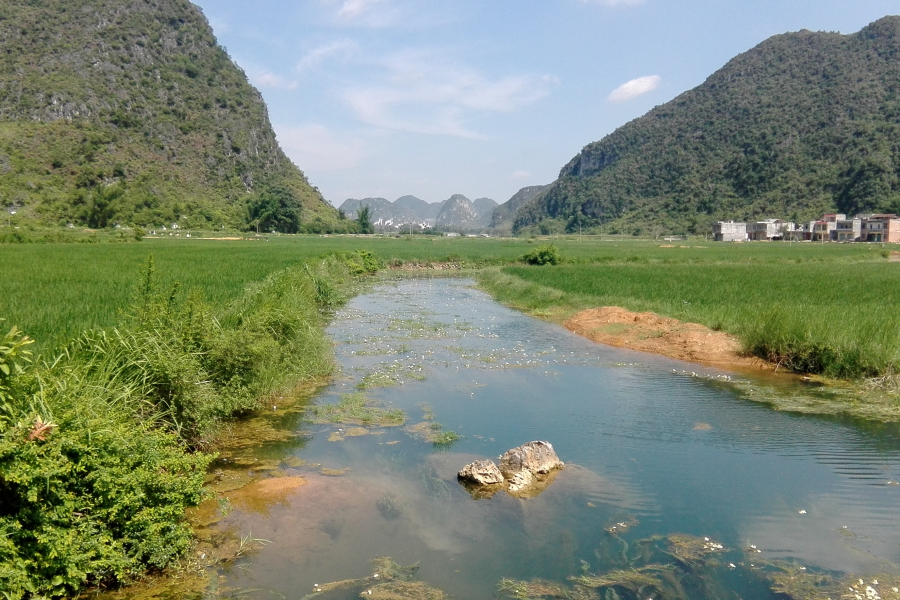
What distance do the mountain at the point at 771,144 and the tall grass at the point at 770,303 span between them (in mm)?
70995

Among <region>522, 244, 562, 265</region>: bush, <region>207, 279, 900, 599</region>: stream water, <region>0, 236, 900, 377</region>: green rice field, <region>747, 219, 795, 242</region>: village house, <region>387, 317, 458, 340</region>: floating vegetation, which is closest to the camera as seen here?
<region>207, 279, 900, 599</region>: stream water

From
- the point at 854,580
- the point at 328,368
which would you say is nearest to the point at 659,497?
the point at 854,580

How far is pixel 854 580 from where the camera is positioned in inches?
196

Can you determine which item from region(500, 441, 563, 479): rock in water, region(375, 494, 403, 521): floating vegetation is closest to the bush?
region(500, 441, 563, 479): rock in water

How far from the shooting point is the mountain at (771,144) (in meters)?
85.4

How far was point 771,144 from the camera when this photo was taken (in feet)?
311

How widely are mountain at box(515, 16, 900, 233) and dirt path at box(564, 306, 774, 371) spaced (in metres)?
82.0

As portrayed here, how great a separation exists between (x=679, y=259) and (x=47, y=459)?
42.5 m

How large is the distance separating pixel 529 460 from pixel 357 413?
328cm

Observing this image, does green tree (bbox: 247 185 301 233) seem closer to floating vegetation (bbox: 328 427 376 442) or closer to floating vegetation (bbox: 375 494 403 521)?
floating vegetation (bbox: 328 427 376 442)

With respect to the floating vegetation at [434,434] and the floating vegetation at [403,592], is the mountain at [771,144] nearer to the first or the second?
the floating vegetation at [434,434]

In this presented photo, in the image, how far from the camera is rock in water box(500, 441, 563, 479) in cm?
682

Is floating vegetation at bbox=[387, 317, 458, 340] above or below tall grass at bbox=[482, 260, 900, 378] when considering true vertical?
below

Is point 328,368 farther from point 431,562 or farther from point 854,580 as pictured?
point 854,580
